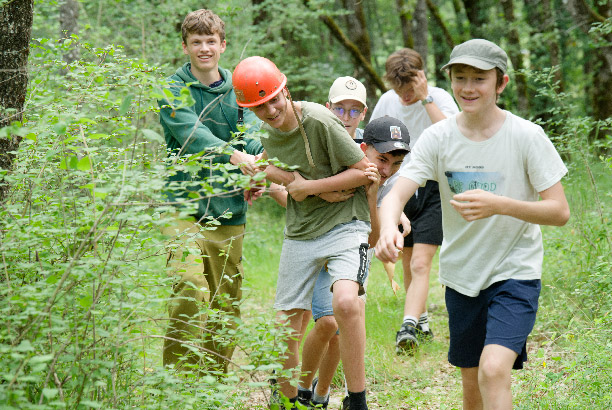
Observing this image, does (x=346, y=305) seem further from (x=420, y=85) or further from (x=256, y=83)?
(x=420, y=85)

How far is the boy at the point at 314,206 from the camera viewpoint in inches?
165

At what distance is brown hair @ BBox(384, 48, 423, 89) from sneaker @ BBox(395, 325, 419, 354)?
7.34 ft

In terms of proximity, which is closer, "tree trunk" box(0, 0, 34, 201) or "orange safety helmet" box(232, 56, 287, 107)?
"tree trunk" box(0, 0, 34, 201)

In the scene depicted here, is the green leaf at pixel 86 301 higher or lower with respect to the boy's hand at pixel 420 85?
lower

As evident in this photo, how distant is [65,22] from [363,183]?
604cm

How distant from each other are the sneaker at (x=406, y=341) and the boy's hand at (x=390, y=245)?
2.77m

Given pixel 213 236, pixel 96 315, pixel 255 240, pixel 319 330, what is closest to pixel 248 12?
pixel 255 240

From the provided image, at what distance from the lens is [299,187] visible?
14.3ft

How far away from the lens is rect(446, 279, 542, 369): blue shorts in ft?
11.3

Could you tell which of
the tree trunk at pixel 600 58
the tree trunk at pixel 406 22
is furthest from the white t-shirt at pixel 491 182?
the tree trunk at pixel 406 22

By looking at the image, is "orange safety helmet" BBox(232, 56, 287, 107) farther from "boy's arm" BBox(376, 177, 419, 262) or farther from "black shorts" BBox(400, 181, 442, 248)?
"black shorts" BBox(400, 181, 442, 248)

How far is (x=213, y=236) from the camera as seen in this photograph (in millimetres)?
5168

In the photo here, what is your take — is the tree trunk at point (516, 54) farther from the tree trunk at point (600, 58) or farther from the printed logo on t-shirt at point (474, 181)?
the printed logo on t-shirt at point (474, 181)

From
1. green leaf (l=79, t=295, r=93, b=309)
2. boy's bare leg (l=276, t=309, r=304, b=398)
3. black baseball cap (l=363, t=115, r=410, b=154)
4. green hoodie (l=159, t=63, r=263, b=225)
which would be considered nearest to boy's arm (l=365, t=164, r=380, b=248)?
black baseball cap (l=363, t=115, r=410, b=154)
